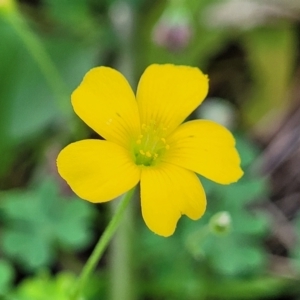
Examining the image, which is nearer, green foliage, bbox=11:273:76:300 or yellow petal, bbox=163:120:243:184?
yellow petal, bbox=163:120:243:184

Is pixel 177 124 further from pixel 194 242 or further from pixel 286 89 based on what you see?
pixel 286 89

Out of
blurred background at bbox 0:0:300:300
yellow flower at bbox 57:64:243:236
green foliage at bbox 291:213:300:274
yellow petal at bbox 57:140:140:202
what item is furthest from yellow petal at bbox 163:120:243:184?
green foliage at bbox 291:213:300:274

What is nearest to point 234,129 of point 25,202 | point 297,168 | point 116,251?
point 297,168

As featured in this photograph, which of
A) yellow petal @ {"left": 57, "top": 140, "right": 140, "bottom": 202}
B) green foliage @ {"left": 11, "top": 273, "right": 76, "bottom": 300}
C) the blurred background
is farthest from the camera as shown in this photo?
the blurred background

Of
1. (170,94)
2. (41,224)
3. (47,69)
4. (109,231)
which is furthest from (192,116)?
(109,231)

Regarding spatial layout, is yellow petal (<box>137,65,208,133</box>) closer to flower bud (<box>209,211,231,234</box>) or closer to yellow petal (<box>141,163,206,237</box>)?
yellow petal (<box>141,163,206,237</box>)

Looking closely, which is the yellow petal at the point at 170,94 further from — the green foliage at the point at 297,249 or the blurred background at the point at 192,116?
the green foliage at the point at 297,249

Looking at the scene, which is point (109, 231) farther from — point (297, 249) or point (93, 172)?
point (297, 249)

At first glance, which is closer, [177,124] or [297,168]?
[177,124]
